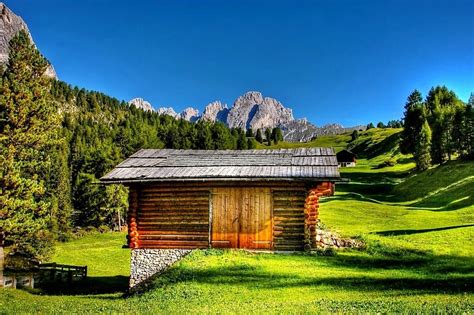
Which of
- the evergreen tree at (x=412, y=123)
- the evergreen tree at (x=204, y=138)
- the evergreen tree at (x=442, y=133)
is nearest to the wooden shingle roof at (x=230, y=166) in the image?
the evergreen tree at (x=442, y=133)

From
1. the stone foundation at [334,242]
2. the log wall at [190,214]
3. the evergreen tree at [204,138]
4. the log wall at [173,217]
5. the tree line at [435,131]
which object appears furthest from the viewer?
the evergreen tree at [204,138]

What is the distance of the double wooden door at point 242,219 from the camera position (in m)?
25.9

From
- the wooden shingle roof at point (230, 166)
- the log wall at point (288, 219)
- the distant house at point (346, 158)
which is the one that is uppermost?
the distant house at point (346, 158)

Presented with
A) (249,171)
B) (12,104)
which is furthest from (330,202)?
(12,104)

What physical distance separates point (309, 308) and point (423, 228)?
24.7 m

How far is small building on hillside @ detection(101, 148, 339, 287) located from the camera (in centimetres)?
2569

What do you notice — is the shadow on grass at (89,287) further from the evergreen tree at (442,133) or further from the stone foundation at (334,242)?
the evergreen tree at (442,133)

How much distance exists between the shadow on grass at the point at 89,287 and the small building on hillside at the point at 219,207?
605 cm

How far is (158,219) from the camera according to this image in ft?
88.6

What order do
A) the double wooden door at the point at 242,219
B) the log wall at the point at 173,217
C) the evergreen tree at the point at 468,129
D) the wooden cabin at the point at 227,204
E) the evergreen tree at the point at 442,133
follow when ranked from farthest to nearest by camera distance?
the evergreen tree at the point at 442,133 → the evergreen tree at the point at 468,129 → the log wall at the point at 173,217 → the double wooden door at the point at 242,219 → the wooden cabin at the point at 227,204

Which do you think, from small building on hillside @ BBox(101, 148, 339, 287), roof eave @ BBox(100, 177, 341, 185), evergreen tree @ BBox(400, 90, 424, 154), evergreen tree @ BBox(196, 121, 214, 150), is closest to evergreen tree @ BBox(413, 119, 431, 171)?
evergreen tree @ BBox(400, 90, 424, 154)

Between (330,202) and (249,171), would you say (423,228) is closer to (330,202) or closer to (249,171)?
(249,171)

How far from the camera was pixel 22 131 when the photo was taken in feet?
110

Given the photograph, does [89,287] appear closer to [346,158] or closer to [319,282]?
[319,282]
